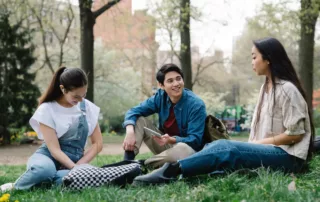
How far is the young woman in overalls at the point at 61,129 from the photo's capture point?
3.76m

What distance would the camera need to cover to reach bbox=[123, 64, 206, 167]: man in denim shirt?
13.5 feet

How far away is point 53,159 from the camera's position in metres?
4.06

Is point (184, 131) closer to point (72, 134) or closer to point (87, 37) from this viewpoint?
point (72, 134)

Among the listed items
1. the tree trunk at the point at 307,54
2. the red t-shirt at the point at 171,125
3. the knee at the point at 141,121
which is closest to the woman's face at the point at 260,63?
the red t-shirt at the point at 171,125

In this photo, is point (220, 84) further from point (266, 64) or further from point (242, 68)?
point (266, 64)

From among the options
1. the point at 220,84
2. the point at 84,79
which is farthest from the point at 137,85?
the point at 84,79

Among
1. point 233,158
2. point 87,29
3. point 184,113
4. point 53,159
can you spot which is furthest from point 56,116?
point 87,29

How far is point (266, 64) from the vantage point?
379 cm

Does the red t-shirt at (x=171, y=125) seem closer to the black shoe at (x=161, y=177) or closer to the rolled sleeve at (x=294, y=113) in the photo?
the black shoe at (x=161, y=177)

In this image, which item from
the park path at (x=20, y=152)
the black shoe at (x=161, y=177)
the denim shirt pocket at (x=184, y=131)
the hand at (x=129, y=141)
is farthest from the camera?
the park path at (x=20, y=152)

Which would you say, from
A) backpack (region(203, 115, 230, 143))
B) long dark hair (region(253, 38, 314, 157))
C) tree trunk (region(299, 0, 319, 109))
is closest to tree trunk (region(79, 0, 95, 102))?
tree trunk (region(299, 0, 319, 109))

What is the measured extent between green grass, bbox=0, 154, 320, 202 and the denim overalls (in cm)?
22

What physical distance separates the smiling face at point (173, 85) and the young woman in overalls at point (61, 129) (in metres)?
0.82

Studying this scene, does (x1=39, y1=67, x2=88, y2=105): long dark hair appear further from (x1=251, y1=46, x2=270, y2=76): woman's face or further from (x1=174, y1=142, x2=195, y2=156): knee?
(x1=251, y1=46, x2=270, y2=76): woman's face
